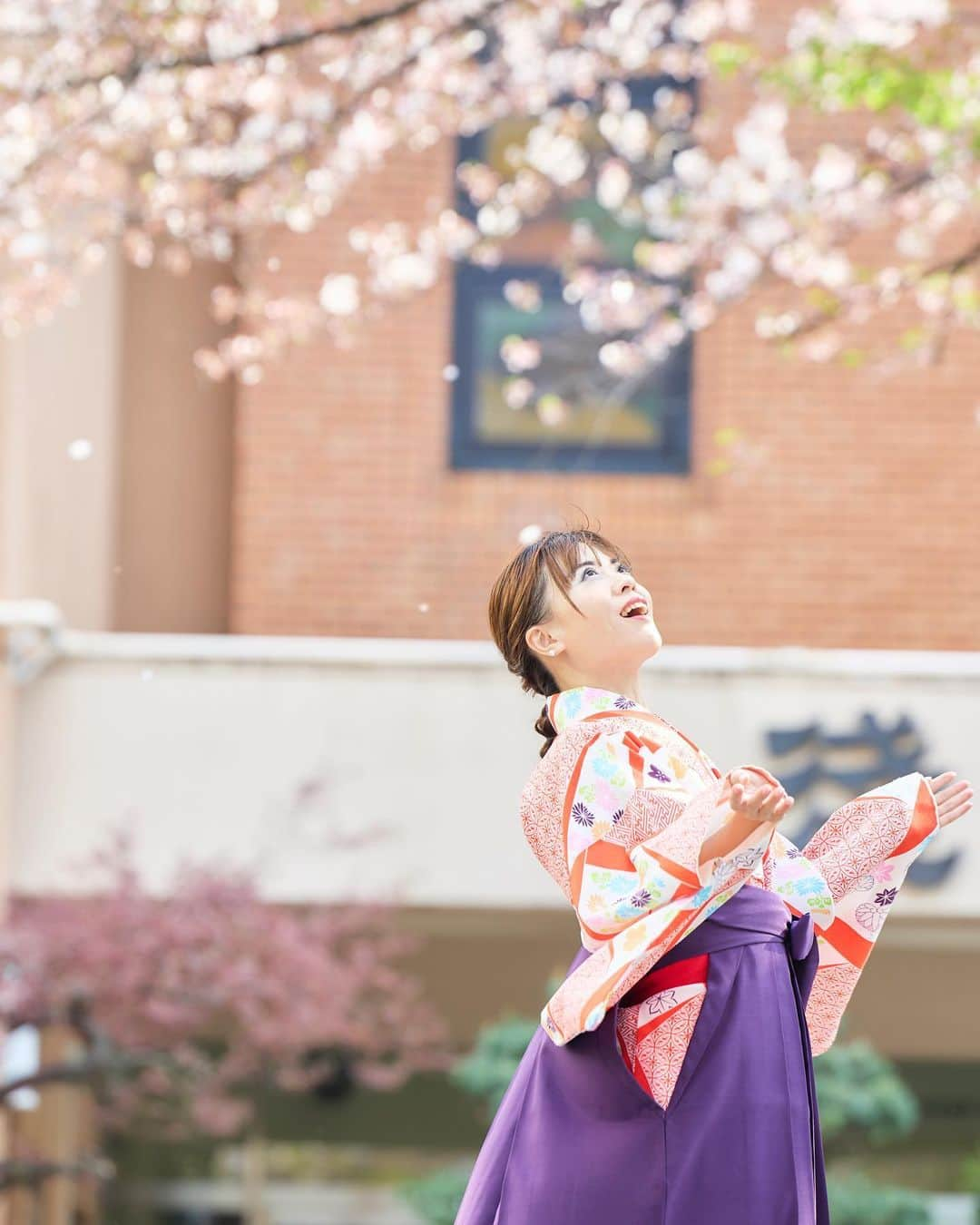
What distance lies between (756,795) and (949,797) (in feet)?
1.71

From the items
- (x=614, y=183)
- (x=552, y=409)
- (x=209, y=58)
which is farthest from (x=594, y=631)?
(x=614, y=183)

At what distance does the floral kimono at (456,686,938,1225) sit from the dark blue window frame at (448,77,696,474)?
5543 millimetres

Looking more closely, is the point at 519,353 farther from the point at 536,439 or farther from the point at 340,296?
the point at 340,296

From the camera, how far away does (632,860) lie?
1.94 m

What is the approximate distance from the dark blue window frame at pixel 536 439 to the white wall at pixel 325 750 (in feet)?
3.61

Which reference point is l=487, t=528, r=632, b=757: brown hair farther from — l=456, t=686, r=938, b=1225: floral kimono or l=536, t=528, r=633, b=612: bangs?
l=456, t=686, r=938, b=1225: floral kimono

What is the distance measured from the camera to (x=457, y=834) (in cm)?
682

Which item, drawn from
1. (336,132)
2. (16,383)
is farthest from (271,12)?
(16,383)

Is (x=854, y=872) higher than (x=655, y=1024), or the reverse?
(x=854, y=872)

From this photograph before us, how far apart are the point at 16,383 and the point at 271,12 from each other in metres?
1.79

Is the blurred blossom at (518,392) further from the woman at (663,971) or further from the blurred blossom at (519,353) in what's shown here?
the woman at (663,971)

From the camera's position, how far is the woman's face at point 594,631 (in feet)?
7.06

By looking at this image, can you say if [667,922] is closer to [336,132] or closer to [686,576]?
[336,132]

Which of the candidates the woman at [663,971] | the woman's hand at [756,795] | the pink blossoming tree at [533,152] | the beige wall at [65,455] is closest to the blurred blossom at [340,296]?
the pink blossoming tree at [533,152]
